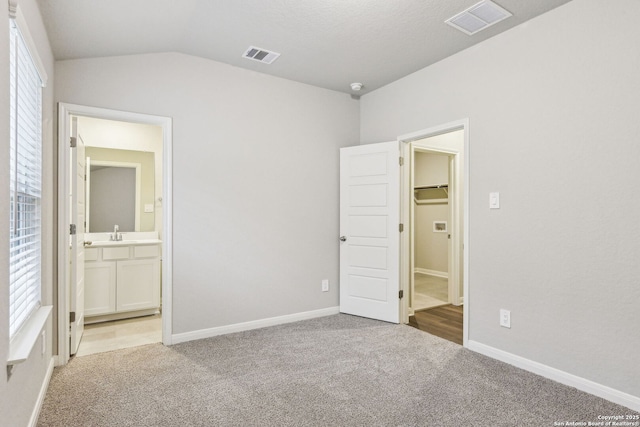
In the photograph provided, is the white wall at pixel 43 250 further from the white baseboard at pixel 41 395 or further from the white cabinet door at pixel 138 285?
the white cabinet door at pixel 138 285

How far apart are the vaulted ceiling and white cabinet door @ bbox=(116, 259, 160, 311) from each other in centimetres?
228

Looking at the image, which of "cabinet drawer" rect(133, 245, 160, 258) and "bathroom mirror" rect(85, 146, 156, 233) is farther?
"bathroom mirror" rect(85, 146, 156, 233)

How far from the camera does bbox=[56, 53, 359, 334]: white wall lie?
3131 millimetres

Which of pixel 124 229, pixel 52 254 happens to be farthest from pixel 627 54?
pixel 124 229

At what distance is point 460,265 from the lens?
15.2ft

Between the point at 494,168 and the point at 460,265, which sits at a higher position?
the point at 494,168

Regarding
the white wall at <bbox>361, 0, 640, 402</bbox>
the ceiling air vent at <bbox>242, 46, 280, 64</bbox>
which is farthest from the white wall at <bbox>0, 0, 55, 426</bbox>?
the white wall at <bbox>361, 0, 640, 402</bbox>

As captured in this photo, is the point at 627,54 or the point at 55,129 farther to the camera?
the point at 55,129

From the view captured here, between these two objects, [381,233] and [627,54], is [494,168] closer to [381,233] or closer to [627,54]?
[627,54]

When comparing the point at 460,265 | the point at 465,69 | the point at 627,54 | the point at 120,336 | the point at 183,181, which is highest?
the point at 465,69

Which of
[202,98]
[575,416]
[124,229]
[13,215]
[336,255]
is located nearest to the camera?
[13,215]

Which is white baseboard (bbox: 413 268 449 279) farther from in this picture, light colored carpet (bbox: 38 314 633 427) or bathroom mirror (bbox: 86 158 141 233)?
bathroom mirror (bbox: 86 158 141 233)

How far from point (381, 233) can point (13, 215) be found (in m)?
3.06

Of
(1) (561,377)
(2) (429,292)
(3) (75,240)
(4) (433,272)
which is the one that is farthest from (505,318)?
(4) (433,272)
